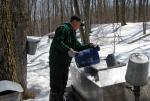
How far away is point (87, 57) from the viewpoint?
5051mm

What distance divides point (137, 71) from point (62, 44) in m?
1.23

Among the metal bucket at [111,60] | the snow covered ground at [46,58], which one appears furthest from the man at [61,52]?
the snow covered ground at [46,58]

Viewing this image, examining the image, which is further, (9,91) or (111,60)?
(111,60)

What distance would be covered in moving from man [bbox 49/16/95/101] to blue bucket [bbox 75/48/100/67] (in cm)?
11

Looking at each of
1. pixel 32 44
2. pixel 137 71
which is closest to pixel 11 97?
pixel 137 71

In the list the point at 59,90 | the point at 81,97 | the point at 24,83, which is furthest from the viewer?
the point at 24,83

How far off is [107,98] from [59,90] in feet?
3.43

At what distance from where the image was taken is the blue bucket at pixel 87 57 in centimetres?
501

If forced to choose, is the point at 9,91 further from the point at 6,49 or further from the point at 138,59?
the point at 138,59

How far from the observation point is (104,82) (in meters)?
4.55

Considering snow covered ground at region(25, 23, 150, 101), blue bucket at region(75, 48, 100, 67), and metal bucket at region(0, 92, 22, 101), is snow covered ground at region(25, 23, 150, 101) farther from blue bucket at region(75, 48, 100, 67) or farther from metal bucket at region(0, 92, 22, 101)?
metal bucket at region(0, 92, 22, 101)

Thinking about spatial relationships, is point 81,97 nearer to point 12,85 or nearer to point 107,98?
point 107,98

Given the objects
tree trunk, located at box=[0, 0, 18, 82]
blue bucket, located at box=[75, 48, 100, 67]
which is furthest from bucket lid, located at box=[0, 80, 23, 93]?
blue bucket, located at box=[75, 48, 100, 67]

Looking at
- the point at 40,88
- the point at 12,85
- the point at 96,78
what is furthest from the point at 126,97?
the point at 40,88
